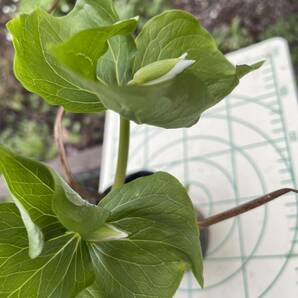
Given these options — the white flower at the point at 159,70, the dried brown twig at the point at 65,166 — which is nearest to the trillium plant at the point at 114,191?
the white flower at the point at 159,70

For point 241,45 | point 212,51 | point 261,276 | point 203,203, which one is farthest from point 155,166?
point 241,45

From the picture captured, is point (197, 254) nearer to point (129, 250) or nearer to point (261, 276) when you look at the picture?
point (129, 250)

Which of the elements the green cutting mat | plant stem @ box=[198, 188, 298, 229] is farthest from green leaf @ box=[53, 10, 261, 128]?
the green cutting mat

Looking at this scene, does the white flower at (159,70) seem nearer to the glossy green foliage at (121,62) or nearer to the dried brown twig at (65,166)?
the glossy green foliage at (121,62)

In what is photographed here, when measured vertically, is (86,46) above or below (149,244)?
above

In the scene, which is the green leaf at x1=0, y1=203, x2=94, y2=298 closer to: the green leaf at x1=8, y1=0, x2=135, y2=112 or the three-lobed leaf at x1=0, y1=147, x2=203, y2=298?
the three-lobed leaf at x1=0, y1=147, x2=203, y2=298

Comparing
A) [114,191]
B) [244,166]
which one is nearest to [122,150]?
[114,191]

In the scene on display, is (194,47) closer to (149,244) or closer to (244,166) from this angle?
(149,244)
